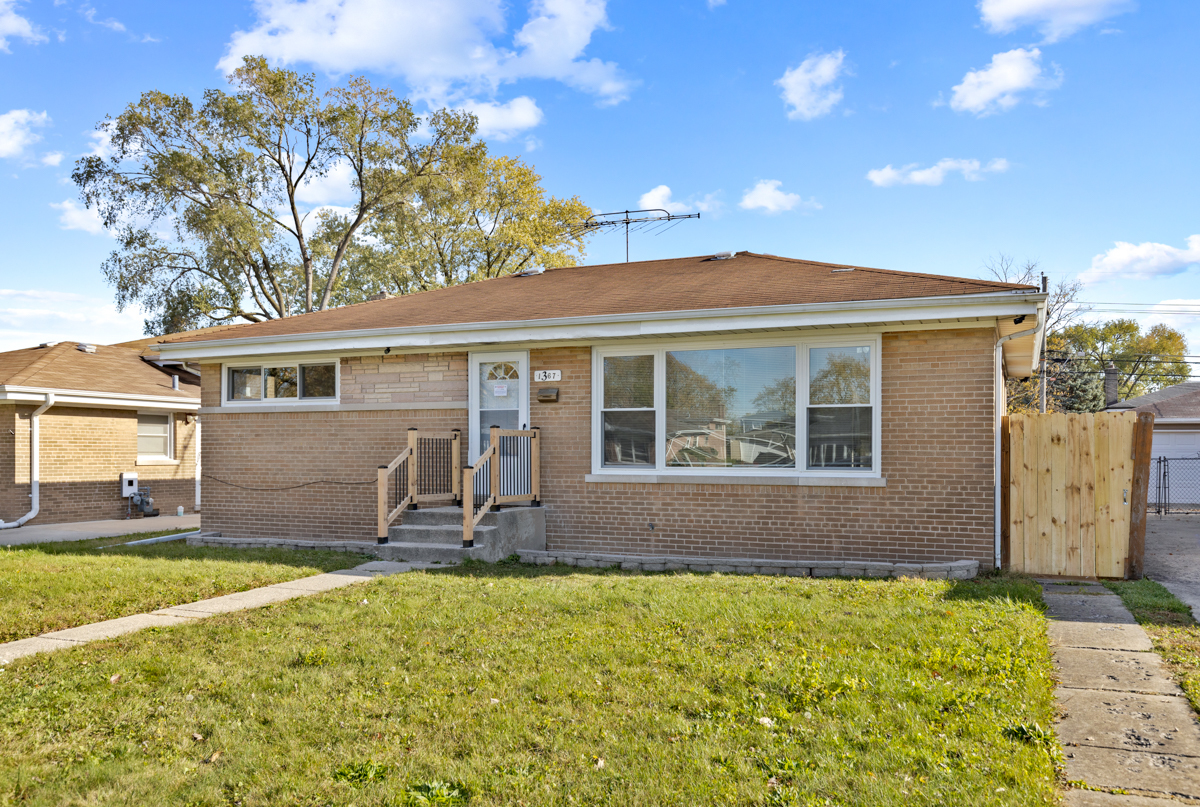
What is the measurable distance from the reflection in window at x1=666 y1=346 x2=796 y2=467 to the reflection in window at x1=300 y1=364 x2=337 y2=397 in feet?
16.8

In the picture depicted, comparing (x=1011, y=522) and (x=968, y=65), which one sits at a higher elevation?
(x=968, y=65)

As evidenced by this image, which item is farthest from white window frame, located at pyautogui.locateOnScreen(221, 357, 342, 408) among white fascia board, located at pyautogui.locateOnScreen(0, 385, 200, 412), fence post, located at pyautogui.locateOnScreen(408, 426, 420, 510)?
white fascia board, located at pyautogui.locateOnScreen(0, 385, 200, 412)

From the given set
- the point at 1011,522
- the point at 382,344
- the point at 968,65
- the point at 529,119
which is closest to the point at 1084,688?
the point at 1011,522

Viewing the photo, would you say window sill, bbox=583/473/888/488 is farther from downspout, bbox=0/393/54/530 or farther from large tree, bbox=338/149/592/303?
large tree, bbox=338/149/592/303

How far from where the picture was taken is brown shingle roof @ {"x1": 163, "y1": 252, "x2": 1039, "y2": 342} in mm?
9344

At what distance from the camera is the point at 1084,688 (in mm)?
4629

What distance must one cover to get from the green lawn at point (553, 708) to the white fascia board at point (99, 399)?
12.5 meters

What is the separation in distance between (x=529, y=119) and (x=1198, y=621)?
77.2ft

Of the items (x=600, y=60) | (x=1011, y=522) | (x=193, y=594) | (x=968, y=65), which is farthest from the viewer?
(x=600, y=60)

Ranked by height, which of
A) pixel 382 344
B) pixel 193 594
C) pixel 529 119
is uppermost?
pixel 529 119

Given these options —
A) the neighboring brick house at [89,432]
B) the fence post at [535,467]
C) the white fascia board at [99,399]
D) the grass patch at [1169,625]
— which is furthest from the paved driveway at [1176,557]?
the white fascia board at [99,399]

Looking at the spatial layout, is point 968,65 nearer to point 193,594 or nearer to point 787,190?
point 787,190

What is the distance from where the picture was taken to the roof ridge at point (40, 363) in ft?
53.1

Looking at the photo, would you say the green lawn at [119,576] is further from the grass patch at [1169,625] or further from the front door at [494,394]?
the grass patch at [1169,625]
